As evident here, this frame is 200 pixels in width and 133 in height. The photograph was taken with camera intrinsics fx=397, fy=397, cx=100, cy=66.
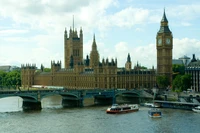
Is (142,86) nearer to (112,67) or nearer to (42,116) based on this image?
(112,67)

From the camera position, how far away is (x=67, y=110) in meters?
77.2

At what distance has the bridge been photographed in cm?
7812

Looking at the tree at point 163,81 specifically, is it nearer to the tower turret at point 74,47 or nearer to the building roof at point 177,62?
the building roof at point 177,62

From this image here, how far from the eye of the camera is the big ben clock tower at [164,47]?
391ft

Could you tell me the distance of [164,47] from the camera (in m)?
119

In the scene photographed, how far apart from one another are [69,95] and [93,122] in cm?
2802

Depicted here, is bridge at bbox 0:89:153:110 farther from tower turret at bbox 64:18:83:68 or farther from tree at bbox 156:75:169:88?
tower turret at bbox 64:18:83:68

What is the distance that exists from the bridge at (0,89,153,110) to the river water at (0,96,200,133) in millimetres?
3554

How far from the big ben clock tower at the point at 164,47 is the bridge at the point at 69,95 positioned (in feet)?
67.2

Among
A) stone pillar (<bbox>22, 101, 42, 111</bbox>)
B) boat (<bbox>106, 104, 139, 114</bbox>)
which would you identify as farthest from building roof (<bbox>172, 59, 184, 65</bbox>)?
stone pillar (<bbox>22, 101, 42, 111</bbox>)

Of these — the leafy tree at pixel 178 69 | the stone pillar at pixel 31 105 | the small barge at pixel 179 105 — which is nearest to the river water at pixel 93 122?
the small barge at pixel 179 105

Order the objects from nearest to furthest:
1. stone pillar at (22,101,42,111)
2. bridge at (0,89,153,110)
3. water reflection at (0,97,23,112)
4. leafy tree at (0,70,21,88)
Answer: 1. bridge at (0,89,153,110)
2. water reflection at (0,97,23,112)
3. stone pillar at (22,101,42,111)
4. leafy tree at (0,70,21,88)

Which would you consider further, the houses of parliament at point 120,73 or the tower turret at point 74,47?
the tower turret at point 74,47

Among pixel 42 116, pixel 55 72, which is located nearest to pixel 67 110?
pixel 42 116
